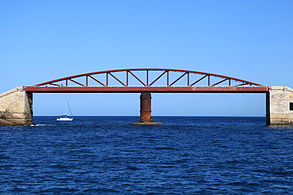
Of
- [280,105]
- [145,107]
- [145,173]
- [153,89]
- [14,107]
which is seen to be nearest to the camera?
[145,173]

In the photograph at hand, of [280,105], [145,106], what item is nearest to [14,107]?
[145,106]

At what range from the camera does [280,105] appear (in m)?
78.2

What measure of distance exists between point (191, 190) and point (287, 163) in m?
10.4

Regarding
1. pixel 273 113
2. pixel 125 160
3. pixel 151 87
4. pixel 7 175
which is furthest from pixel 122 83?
pixel 7 175

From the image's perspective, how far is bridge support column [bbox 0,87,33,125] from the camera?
78.6 metres

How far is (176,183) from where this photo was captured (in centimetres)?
1825

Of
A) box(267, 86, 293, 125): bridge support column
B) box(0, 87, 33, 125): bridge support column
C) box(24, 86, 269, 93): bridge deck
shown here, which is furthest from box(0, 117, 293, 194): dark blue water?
box(0, 87, 33, 125): bridge support column

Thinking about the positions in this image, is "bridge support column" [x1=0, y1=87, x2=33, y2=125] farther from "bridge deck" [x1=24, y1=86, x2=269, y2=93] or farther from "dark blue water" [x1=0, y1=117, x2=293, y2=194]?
"dark blue water" [x1=0, y1=117, x2=293, y2=194]

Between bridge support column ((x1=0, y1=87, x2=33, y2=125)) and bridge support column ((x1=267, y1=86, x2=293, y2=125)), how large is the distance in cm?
4905

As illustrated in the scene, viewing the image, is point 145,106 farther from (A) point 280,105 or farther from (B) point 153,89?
(A) point 280,105

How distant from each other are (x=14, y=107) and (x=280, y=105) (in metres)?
52.7

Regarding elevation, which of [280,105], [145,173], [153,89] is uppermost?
[153,89]

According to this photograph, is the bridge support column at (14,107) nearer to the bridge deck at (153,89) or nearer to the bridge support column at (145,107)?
the bridge deck at (153,89)

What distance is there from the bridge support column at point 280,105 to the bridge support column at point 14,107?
49.1m
